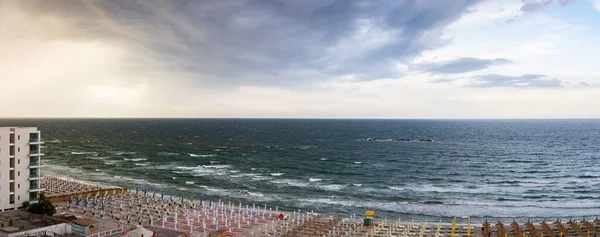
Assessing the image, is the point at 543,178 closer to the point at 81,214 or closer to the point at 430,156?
the point at 430,156

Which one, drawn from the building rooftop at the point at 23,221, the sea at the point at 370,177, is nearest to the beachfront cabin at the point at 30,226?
the building rooftop at the point at 23,221

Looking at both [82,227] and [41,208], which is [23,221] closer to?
[82,227]

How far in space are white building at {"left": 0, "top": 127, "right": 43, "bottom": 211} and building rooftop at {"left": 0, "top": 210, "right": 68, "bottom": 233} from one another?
21.2 feet

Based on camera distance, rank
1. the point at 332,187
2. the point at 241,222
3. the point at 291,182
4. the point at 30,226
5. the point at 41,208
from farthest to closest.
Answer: the point at 291,182 → the point at 332,187 → the point at 241,222 → the point at 41,208 → the point at 30,226

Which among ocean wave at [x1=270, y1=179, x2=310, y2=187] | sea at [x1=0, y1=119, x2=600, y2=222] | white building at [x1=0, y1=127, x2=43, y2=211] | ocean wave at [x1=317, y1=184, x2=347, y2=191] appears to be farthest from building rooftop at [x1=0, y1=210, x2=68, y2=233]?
ocean wave at [x1=317, y1=184, x2=347, y2=191]

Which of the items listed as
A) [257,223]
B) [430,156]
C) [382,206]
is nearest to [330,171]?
[382,206]

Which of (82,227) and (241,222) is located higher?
(82,227)

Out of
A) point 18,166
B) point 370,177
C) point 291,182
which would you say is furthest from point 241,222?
point 370,177

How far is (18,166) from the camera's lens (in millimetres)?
48344

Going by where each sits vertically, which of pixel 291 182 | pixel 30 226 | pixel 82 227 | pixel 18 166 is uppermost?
pixel 18 166

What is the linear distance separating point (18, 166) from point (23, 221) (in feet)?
43.9

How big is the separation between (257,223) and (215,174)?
47.3 m

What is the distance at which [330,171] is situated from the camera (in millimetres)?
100750

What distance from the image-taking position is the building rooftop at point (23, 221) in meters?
35.2
